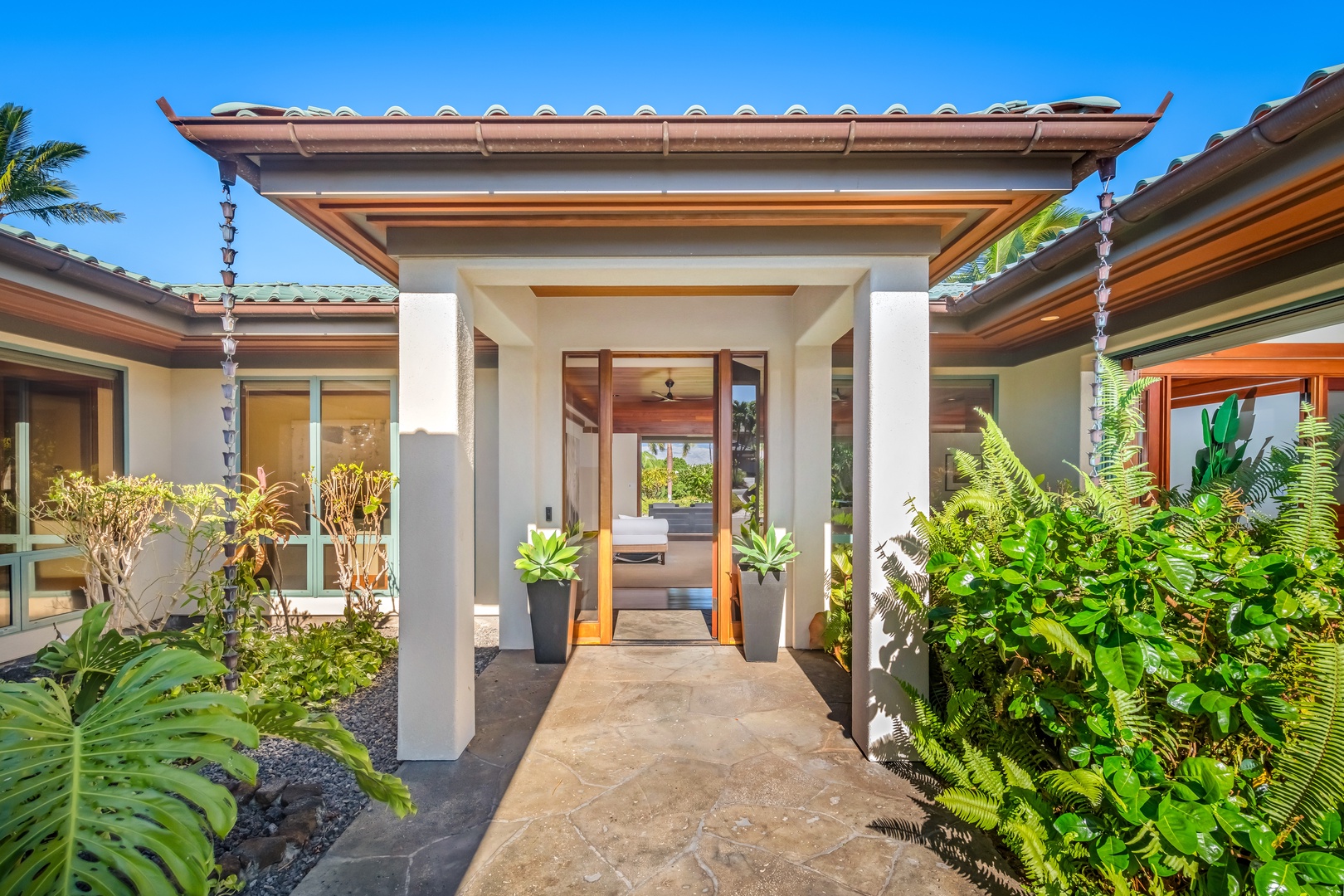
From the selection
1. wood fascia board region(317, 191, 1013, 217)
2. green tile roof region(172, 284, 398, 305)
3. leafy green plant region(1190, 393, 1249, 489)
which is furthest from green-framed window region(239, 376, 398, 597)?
leafy green plant region(1190, 393, 1249, 489)

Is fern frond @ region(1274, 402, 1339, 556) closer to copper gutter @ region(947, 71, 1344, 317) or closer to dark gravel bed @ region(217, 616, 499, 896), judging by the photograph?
copper gutter @ region(947, 71, 1344, 317)

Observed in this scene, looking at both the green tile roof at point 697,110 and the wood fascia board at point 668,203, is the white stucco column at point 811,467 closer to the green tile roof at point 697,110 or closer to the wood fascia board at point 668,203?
the wood fascia board at point 668,203

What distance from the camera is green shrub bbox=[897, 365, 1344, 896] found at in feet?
5.66

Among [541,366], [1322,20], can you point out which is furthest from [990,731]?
[1322,20]

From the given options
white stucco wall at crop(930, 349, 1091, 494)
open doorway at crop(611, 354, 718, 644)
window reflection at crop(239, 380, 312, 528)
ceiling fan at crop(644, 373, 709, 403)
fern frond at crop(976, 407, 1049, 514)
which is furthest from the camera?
ceiling fan at crop(644, 373, 709, 403)

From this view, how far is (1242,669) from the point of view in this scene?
1812mm

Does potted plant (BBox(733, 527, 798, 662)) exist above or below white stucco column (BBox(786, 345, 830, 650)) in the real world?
below

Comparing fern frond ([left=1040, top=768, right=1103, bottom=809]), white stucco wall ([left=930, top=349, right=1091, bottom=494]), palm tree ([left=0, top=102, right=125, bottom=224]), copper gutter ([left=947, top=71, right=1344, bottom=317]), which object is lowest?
fern frond ([left=1040, top=768, right=1103, bottom=809])

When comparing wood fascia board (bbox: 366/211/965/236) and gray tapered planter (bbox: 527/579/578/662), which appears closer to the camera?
wood fascia board (bbox: 366/211/965/236)

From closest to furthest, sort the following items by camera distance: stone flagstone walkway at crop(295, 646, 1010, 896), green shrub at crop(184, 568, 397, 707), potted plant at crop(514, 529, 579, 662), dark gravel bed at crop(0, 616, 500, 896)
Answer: stone flagstone walkway at crop(295, 646, 1010, 896), dark gravel bed at crop(0, 616, 500, 896), green shrub at crop(184, 568, 397, 707), potted plant at crop(514, 529, 579, 662)

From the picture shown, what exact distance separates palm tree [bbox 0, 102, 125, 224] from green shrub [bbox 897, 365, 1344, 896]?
1322 centimetres

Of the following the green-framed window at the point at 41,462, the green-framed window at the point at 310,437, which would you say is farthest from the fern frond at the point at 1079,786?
the green-framed window at the point at 41,462

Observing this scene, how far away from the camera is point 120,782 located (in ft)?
5.76

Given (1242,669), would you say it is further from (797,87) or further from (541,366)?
(797,87)
